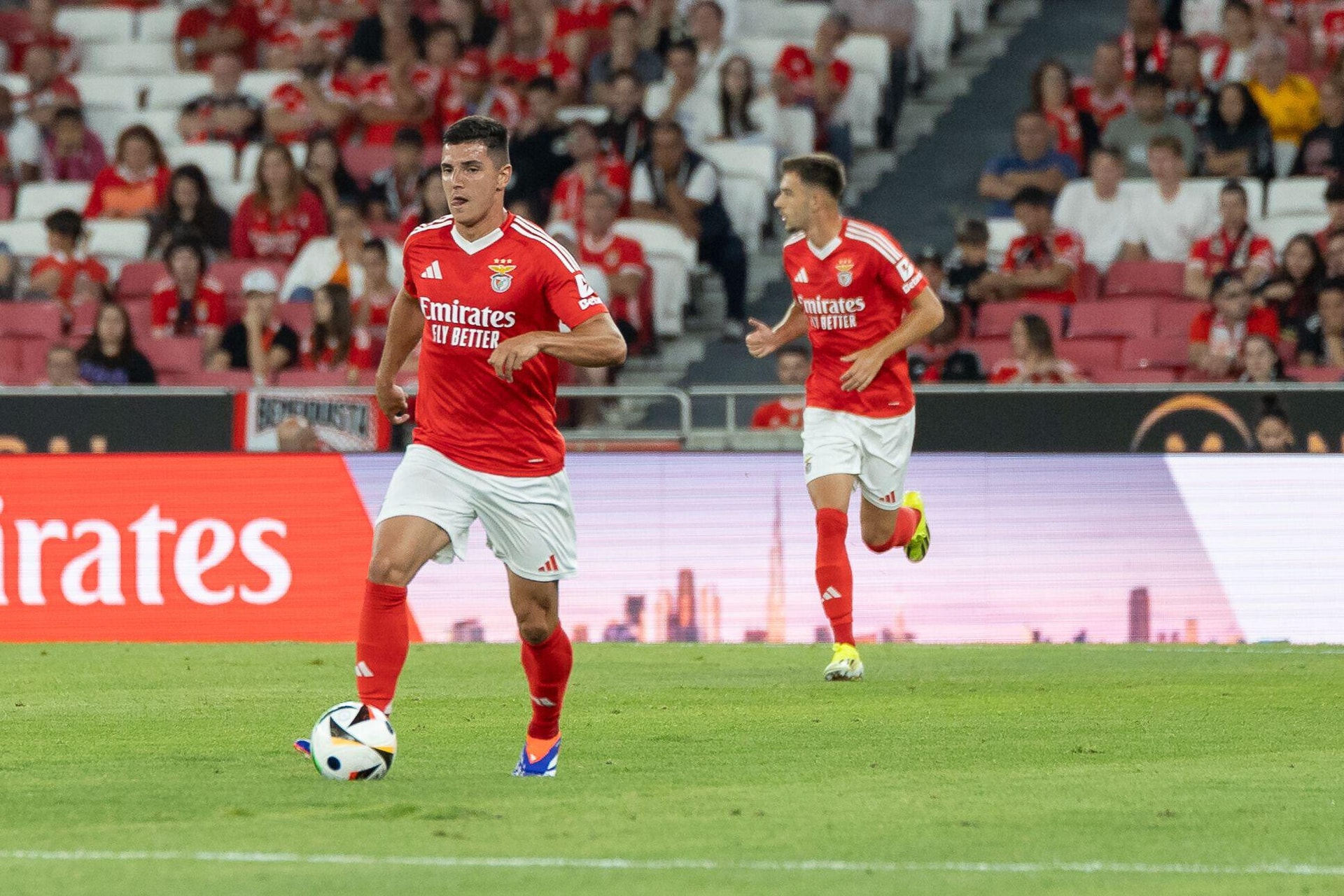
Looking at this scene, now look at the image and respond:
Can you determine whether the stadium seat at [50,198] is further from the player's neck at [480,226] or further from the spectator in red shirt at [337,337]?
the player's neck at [480,226]

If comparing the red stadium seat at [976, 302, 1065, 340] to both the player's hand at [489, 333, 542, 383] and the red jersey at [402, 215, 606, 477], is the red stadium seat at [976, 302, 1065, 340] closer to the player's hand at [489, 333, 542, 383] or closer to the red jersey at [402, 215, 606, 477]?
the red jersey at [402, 215, 606, 477]

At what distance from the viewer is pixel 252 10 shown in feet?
74.0

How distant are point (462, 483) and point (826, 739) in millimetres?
2055

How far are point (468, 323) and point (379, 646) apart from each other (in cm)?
115

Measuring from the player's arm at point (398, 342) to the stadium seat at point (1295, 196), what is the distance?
36.0ft

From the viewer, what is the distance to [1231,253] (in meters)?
16.3

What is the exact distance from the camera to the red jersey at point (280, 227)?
18750 mm

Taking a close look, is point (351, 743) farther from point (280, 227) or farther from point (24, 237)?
point (24, 237)

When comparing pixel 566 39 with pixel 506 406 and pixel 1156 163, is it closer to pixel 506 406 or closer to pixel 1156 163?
pixel 1156 163

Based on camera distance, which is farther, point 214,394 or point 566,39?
point 566,39

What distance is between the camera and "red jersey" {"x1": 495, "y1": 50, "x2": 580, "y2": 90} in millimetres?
20031

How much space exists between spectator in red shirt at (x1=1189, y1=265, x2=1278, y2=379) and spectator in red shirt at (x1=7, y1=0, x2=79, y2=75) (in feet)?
40.9

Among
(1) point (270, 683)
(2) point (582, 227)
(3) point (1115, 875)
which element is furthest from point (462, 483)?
(2) point (582, 227)

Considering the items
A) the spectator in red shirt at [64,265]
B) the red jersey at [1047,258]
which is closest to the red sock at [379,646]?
the red jersey at [1047,258]
